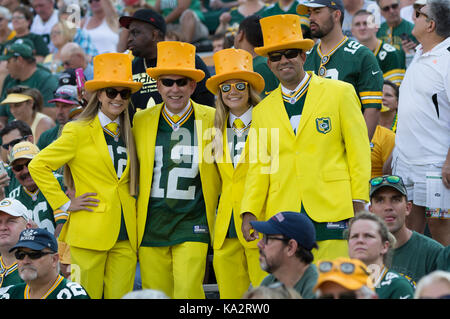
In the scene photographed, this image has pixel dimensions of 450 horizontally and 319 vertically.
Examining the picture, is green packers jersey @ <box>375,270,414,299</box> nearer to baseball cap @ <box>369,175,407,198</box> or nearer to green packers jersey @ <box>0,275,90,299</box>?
baseball cap @ <box>369,175,407,198</box>

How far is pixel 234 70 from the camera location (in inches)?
249

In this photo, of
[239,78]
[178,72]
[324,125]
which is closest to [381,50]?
[239,78]

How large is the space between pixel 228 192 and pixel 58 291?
1460 millimetres

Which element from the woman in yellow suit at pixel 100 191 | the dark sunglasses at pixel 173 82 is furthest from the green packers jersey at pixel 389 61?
the woman in yellow suit at pixel 100 191

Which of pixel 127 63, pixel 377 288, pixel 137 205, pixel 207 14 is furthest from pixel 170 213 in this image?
pixel 207 14

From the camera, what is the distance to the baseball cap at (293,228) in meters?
5.12

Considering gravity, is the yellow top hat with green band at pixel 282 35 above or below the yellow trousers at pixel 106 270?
above

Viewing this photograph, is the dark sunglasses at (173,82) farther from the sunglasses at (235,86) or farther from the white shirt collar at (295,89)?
the white shirt collar at (295,89)

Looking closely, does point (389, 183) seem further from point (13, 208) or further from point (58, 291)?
point (13, 208)

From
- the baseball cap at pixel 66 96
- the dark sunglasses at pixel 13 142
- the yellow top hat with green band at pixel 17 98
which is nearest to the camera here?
the dark sunglasses at pixel 13 142

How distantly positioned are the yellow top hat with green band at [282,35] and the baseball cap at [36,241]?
2.07 m

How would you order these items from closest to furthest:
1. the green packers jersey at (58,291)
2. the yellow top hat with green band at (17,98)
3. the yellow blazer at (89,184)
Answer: the green packers jersey at (58,291), the yellow blazer at (89,184), the yellow top hat with green band at (17,98)

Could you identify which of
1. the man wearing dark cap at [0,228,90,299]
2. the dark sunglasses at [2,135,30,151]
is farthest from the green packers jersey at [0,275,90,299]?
the dark sunglasses at [2,135,30,151]

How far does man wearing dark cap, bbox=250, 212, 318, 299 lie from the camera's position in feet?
16.7
